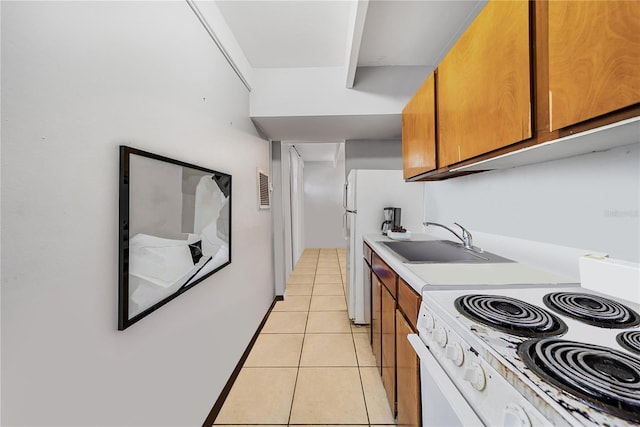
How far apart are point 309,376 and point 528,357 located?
5.52 feet

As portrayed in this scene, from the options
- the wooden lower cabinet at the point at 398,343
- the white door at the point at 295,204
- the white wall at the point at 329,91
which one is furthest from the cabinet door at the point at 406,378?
the white door at the point at 295,204

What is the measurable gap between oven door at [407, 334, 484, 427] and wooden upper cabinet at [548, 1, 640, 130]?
832mm

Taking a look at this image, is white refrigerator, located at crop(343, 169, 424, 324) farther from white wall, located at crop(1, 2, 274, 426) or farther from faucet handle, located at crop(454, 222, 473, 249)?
white wall, located at crop(1, 2, 274, 426)

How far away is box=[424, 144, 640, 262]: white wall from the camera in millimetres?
884

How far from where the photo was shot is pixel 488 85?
1.06 metres

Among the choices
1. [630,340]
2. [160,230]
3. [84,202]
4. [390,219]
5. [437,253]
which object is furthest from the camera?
[390,219]

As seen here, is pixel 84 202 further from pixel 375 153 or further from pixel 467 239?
pixel 375 153

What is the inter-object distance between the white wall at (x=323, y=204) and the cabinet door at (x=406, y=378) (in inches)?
206

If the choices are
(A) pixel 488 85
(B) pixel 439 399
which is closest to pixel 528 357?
(B) pixel 439 399

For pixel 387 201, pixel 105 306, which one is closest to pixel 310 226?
pixel 387 201

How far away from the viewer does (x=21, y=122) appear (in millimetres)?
577

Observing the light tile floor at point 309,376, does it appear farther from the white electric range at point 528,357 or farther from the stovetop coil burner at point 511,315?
the stovetop coil burner at point 511,315

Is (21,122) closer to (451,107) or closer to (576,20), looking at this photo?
(576,20)

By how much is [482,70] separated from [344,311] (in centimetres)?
261
